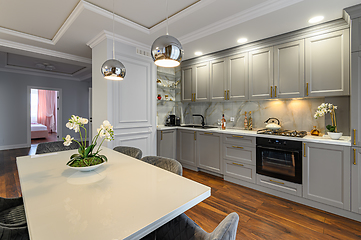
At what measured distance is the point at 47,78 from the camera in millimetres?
6578

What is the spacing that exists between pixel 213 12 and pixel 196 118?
2.58 m

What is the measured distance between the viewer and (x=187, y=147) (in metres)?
3.93

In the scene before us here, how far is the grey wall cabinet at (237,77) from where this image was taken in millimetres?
3287

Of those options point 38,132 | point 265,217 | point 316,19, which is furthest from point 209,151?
point 38,132

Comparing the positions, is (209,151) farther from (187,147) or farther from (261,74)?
(261,74)

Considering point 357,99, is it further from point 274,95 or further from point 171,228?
point 171,228

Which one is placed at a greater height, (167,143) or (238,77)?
(238,77)

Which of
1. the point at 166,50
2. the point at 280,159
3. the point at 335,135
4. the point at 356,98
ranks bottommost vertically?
the point at 280,159

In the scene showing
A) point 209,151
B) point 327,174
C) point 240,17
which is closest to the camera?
point 327,174

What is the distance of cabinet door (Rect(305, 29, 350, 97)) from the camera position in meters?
2.32

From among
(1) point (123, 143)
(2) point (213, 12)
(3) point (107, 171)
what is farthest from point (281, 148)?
(1) point (123, 143)

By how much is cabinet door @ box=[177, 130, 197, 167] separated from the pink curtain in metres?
9.23

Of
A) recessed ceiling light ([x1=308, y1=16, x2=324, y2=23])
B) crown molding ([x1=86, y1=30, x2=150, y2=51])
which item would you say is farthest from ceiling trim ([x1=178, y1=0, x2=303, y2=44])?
crown molding ([x1=86, y1=30, x2=150, y2=51])

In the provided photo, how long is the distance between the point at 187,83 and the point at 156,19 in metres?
1.85
